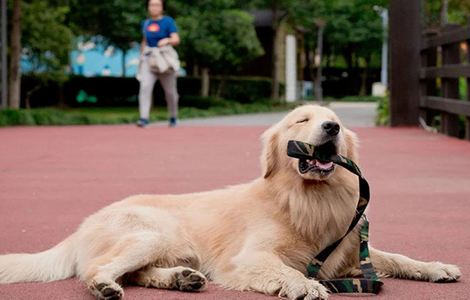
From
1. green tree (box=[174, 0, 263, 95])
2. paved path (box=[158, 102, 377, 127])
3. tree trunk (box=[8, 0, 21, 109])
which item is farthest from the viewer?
green tree (box=[174, 0, 263, 95])

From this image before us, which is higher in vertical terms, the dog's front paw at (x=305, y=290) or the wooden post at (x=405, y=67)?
the wooden post at (x=405, y=67)

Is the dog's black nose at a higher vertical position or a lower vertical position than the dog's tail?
higher

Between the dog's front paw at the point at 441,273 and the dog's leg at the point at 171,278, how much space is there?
121 centimetres

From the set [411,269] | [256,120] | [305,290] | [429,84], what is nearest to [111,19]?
[256,120]

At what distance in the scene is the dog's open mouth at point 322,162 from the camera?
15.2 feet

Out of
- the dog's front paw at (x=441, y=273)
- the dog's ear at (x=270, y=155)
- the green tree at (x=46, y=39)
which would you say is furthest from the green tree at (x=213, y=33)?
the dog's front paw at (x=441, y=273)

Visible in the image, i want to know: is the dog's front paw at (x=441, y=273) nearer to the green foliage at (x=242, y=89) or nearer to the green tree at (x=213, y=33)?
the green tree at (x=213, y=33)

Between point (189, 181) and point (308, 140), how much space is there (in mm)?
5280

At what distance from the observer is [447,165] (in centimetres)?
1145

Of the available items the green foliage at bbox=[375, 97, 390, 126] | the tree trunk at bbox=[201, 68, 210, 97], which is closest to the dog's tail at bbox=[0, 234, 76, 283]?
the green foliage at bbox=[375, 97, 390, 126]

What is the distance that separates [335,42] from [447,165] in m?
51.2

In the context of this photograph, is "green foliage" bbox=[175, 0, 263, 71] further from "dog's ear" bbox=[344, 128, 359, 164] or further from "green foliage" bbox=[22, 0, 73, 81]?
"dog's ear" bbox=[344, 128, 359, 164]

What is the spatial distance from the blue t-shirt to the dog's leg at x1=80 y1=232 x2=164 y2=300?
13.3m

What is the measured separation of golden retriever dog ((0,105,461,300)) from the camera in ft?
15.0
